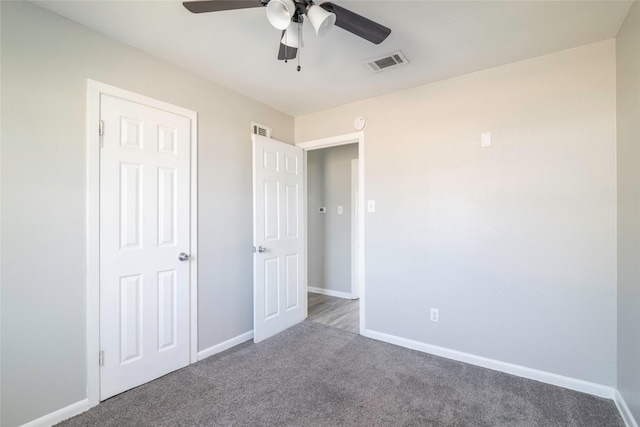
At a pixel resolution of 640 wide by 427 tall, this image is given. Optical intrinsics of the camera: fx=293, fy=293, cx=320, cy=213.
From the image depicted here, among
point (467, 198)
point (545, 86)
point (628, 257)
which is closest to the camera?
point (628, 257)

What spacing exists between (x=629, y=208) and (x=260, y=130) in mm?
2937

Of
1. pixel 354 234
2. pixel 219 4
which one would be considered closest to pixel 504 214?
pixel 354 234

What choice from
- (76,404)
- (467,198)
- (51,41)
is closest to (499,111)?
(467,198)

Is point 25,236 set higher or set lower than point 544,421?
higher

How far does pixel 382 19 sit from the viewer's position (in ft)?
5.83

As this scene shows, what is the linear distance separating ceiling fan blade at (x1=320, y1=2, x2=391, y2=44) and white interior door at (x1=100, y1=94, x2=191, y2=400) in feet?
5.06

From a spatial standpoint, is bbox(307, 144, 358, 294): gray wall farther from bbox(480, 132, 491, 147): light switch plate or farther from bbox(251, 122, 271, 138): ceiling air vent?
bbox(480, 132, 491, 147): light switch plate

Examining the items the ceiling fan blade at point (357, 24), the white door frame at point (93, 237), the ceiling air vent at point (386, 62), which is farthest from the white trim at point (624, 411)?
the white door frame at point (93, 237)

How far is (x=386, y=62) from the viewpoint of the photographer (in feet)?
7.45

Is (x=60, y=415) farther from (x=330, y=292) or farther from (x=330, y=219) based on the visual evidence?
(x=330, y=219)

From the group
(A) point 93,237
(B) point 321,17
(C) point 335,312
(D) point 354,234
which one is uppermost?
(B) point 321,17

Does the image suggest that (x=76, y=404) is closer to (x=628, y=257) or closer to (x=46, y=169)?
(x=46, y=169)

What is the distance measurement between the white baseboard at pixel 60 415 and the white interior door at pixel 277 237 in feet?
4.35

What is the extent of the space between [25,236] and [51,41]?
1153mm
